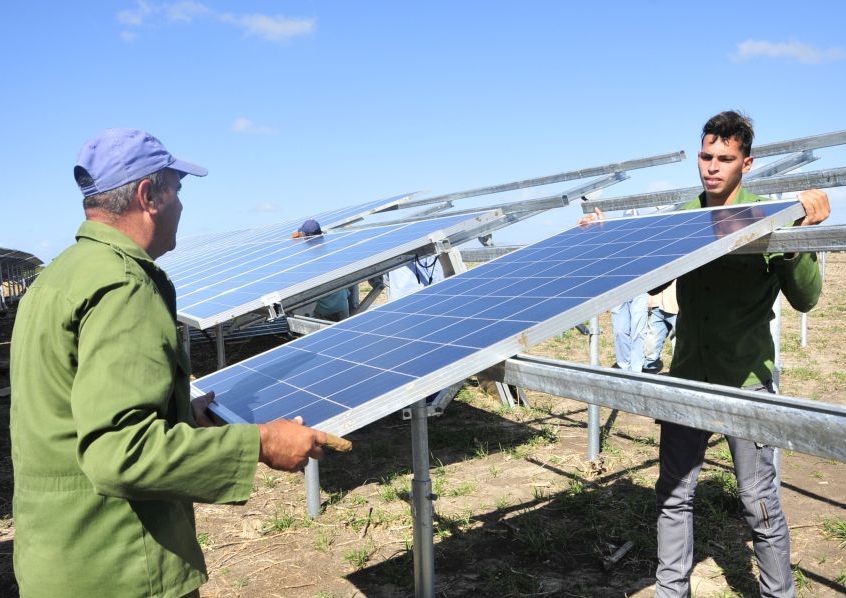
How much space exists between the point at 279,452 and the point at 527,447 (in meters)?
4.77

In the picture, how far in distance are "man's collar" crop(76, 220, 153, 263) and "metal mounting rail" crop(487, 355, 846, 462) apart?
1.18 m

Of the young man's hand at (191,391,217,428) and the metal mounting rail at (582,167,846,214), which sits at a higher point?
the metal mounting rail at (582,167,846,214)

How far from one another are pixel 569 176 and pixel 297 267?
2867mm

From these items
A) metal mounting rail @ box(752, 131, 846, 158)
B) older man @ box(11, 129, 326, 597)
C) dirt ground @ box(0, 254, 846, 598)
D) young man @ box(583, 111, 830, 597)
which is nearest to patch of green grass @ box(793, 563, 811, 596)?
dirt ground @ box(0, 254, 846, 598)

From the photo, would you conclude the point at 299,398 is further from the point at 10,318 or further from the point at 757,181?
the point at 10,318

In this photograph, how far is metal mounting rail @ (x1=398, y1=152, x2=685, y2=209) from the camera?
6.14 metres

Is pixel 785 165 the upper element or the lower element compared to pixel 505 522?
upper

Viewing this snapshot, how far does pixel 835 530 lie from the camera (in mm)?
4383

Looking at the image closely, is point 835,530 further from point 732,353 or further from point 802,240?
point 802,240

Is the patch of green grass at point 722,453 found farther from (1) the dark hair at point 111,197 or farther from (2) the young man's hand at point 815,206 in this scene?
(1) the dark hair at point 111,197

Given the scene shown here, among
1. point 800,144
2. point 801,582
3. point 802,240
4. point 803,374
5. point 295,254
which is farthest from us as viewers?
point 803,374

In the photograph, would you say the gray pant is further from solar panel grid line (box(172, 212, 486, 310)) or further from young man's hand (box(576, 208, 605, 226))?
solar panel grid line (box(172, 212, 486, 310))

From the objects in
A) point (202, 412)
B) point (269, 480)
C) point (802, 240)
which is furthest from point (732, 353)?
point (269, 480)

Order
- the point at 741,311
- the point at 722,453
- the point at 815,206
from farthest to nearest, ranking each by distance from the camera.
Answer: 1. the point at 722,453
2. the point at 741,311
3. the point at 815,206
